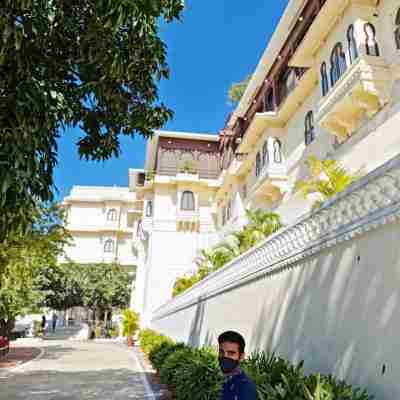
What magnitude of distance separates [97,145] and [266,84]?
1447 centimetres

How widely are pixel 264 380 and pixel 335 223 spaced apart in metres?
1.68

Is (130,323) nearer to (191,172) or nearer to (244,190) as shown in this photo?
(191,172)

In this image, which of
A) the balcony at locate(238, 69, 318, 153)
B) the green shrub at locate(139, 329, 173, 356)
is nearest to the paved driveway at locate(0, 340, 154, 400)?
the green shrub at locate(139, 329, 173, 356)

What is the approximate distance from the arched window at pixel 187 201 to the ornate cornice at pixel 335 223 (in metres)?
21.9

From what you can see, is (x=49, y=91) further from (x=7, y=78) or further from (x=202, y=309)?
(x=202, y=309)

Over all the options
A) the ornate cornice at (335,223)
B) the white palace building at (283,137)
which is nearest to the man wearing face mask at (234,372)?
the ornate cornice at (335,223)

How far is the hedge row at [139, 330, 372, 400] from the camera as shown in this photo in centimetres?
290

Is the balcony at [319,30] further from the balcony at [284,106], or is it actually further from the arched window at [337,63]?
the arched window at [337,63]

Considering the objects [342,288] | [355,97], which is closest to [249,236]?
[355,97]

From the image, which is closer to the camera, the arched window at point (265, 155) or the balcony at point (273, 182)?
the balcony at point (273, 182)

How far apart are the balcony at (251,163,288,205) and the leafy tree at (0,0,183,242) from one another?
10292mm

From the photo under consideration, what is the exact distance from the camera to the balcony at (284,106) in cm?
1441

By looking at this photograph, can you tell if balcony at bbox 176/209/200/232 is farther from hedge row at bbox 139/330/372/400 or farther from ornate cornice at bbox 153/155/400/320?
ornate cornice at bbox 153/155/400/320

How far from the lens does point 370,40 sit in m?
10.4
